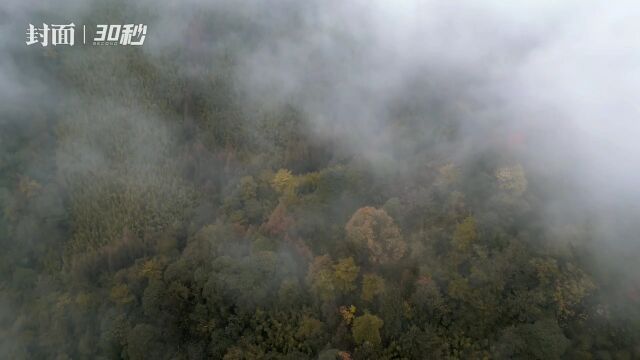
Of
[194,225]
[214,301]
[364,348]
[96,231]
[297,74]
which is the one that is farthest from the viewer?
[297,74]

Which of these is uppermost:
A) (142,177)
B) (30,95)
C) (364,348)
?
(30,95)

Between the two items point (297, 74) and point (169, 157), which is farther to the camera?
point (297, 74)

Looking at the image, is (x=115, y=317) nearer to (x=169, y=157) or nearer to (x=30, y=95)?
(x=169, y=157)

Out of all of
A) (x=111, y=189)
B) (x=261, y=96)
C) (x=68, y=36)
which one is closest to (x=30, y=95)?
(x=68, y=36)

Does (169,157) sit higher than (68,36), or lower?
lower

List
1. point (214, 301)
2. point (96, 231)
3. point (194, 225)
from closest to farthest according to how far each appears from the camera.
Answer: point (214, 301)
point (194, 225)
point (96, 231)

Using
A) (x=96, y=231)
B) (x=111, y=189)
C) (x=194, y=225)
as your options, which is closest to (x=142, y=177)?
(x=111, y=189)

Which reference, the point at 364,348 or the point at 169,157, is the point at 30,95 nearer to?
the point at 169,157
